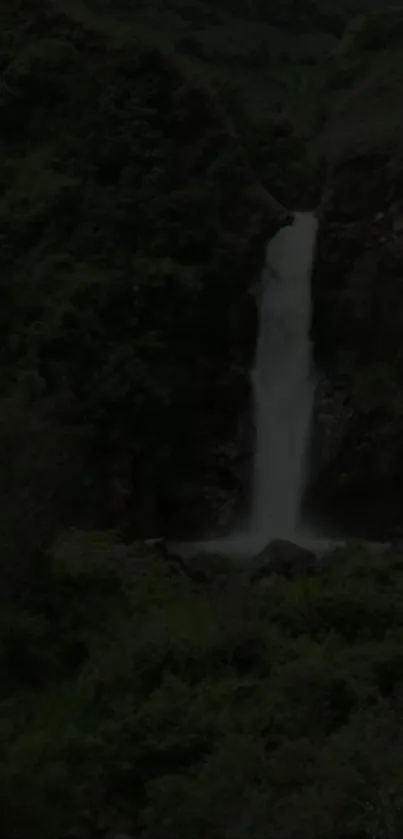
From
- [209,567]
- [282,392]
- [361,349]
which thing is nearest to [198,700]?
[209,567]

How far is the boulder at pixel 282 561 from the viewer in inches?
532

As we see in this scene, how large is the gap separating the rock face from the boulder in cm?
323

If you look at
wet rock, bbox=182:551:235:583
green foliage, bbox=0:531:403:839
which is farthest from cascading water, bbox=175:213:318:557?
green foliage, bbox=0:531:403:839

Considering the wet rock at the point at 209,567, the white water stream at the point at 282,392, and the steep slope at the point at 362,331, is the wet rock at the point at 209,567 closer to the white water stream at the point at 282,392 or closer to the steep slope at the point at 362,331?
the white water stream at the point at 282,392

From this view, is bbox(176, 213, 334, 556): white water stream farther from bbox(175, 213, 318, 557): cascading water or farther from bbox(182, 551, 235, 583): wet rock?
bbox(182, 551, 235, 583): wet rock

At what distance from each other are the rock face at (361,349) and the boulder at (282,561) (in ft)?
10.6

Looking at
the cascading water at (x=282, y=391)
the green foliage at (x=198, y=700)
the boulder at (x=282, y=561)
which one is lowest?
the green foliage at (x=198, y=700)

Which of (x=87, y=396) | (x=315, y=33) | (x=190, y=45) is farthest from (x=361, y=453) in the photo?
(x=315, y=33)

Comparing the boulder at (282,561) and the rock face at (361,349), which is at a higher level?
the rock face at (361,349)

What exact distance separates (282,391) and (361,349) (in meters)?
1.37

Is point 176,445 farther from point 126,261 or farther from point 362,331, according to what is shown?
point 362,331

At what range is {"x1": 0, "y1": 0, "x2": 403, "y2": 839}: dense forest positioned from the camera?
27.1 ft

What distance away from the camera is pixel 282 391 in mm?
18141

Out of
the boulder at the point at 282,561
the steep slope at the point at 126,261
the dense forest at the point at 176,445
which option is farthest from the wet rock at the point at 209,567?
the steep slope at the point at 126,261
